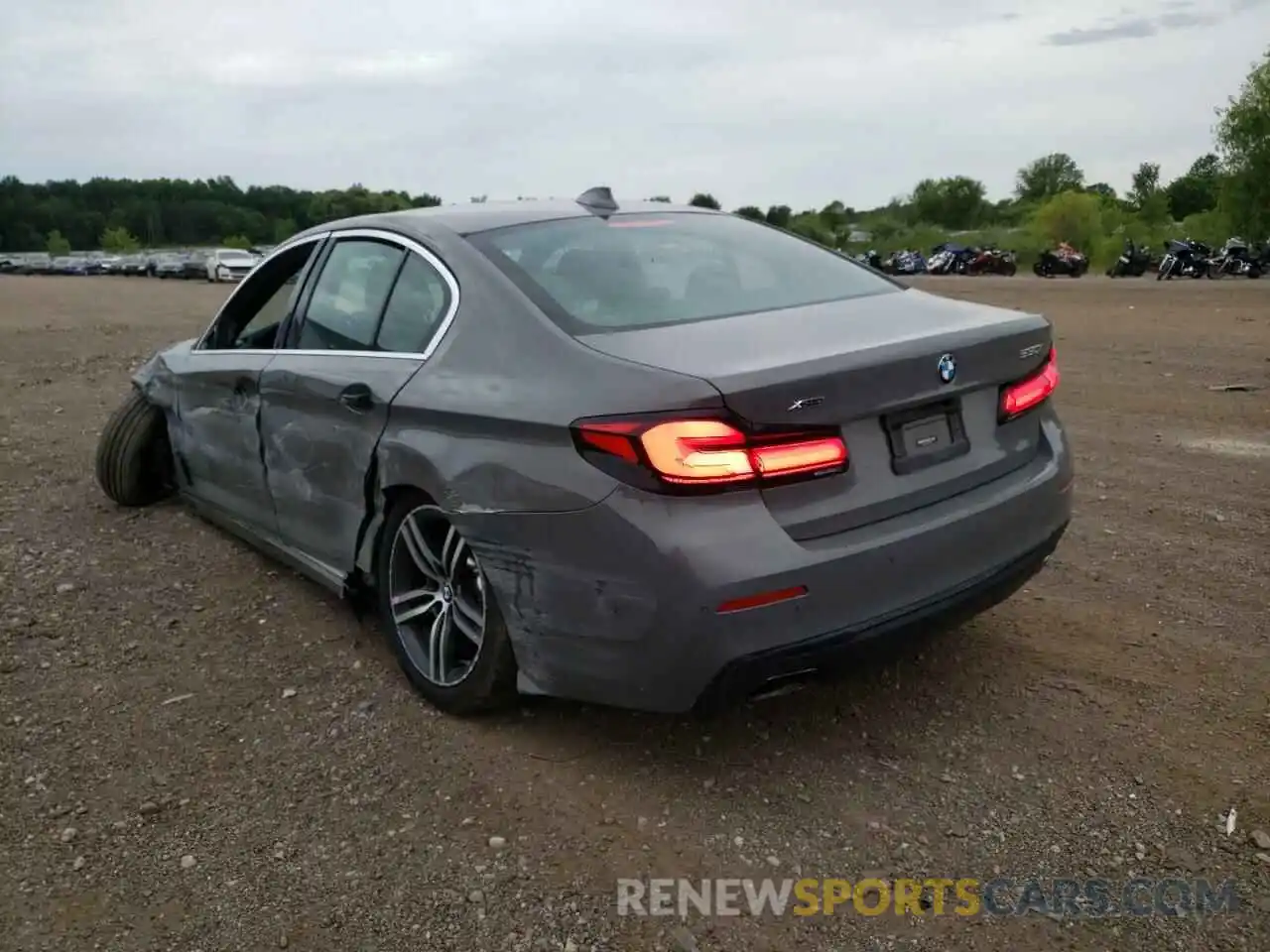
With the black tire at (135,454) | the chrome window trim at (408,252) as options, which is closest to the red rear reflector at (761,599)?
the chrome window trim at (408,252)

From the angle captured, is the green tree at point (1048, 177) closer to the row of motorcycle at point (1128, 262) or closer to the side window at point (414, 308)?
the row of motorcycle at point (1128, 262)

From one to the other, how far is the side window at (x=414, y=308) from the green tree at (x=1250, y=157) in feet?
138

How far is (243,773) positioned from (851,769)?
1.72m

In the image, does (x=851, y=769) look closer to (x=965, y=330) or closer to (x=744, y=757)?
(x=744, y=757)

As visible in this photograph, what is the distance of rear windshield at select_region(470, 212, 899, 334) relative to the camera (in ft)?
10.4

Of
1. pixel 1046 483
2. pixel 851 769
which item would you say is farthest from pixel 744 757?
pixel 1046 483

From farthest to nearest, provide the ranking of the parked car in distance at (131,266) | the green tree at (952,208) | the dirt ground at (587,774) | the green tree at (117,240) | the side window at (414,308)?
the green tree at (117,240), the green tree at (952,208), the parked car in distance at (131,266), the side window at (414,308), the dirt ground at (587,774)

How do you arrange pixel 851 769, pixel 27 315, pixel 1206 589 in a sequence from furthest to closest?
pixel 27 315 < pixel 1206 589 < pixel 851 769

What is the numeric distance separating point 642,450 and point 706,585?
0.35 m

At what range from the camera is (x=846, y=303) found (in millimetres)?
3387

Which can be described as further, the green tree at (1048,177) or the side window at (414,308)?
the green tree at (1048,177)

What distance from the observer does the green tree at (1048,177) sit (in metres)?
101

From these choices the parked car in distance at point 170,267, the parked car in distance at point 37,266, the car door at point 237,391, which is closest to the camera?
the car door at point 237,391

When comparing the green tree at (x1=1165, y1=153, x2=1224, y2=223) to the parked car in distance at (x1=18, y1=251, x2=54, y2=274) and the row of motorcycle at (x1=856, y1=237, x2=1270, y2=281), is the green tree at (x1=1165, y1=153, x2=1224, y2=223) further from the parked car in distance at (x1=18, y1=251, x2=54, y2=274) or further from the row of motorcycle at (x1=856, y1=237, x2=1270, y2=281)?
the parked car in distance at (x1=18, y1=251, x2=54, y2=274)
